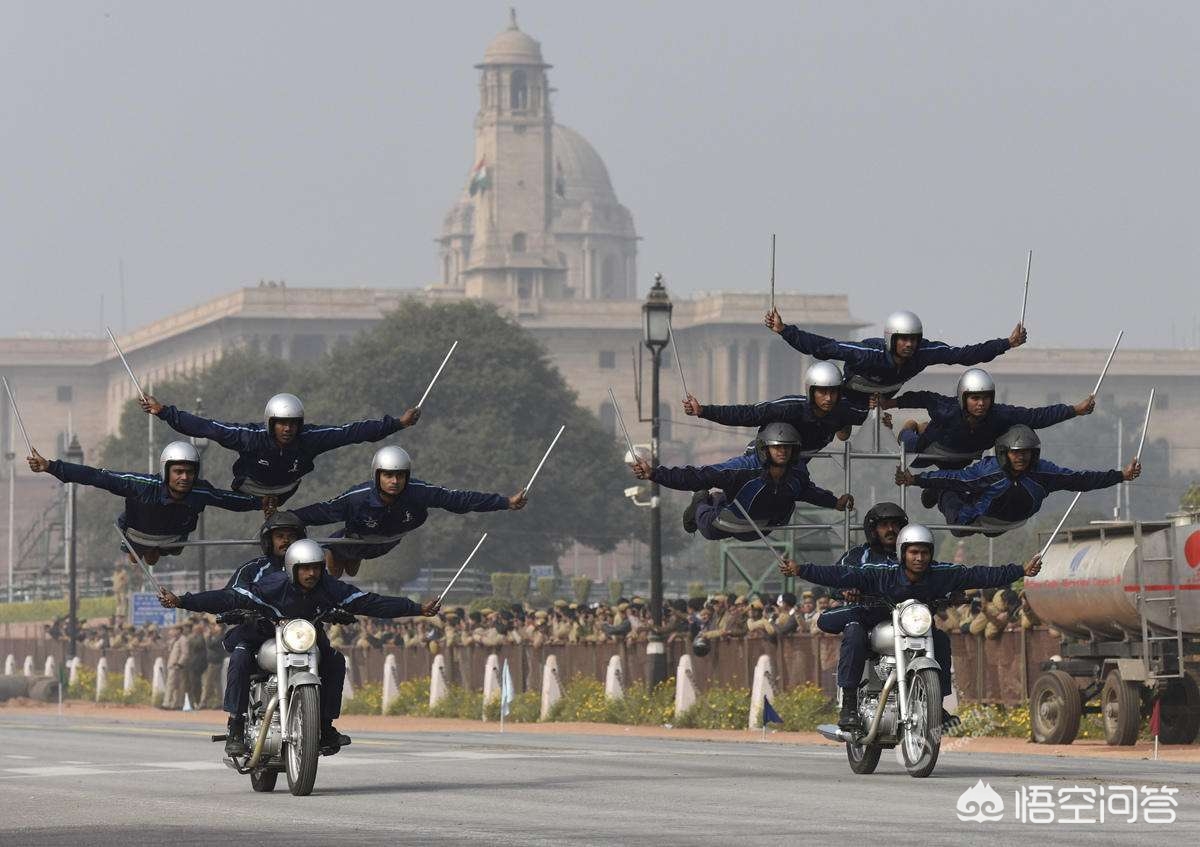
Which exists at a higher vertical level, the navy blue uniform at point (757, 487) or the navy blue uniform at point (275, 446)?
the navy blue uniform at point (275, 446)

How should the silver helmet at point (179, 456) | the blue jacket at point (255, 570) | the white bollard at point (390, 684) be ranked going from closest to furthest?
the blue jacket at point (255, 570) → the silver helmet at point (179, 456) → the white bollard at point (390, 684)

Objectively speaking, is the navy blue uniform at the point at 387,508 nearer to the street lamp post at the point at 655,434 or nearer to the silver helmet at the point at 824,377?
the silver helmet at the point at 824,377

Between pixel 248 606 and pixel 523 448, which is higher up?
pixel 523 448

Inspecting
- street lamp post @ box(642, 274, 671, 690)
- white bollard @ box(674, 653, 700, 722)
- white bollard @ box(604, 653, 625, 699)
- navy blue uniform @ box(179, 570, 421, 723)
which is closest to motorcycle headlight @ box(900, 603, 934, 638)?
navy blue uniform @ box(179, 570, 421, 723)

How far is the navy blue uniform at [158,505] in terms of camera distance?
23.0 m

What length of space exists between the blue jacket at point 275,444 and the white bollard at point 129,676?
41.5m

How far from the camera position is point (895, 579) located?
2123 cm

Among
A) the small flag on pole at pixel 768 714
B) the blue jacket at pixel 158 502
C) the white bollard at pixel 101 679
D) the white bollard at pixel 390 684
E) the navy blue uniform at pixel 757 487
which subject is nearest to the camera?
the blue jacket at pixel 158 502

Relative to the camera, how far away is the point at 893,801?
19.3 meters

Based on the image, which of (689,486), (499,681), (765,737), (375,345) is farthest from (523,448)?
(689,486)

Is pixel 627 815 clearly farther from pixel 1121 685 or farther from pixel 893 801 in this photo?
pixel 1121 685

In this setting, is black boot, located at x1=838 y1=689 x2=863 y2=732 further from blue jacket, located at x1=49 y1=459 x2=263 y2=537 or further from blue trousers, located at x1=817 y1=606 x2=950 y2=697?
blue jacket, located at x1=49 y1=459 x2=263 y2=537

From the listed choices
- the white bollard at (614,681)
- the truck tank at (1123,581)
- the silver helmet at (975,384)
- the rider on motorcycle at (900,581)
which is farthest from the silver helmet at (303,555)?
the white bollard at (614,681)

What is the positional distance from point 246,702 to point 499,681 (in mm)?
28562
